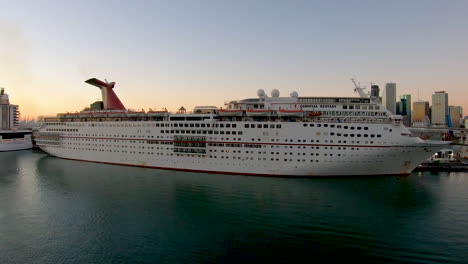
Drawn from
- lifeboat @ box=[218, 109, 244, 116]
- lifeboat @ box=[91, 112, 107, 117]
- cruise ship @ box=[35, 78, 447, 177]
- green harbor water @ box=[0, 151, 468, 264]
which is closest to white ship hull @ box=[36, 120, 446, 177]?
cruise ship @ box=[35, 78, 447, 177]

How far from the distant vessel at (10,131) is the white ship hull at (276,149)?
38721 millimetres

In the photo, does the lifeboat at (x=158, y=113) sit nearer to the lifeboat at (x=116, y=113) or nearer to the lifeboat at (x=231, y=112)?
the lifeboat at (x=116, y=113)

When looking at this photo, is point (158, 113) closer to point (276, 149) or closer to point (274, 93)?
point (274, 93)

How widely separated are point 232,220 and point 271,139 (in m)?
11.3

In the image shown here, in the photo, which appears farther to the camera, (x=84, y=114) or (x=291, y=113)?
(x=84, y=114)

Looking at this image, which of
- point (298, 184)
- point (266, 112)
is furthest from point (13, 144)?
point (298, 184)

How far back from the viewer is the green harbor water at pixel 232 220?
12.4 meters

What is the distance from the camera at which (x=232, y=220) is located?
52.0ft

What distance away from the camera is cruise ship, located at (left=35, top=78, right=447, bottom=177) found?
24.2 m

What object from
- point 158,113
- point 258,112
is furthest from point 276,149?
point 158,113

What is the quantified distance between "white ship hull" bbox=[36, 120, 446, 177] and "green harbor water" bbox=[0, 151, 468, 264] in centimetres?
127

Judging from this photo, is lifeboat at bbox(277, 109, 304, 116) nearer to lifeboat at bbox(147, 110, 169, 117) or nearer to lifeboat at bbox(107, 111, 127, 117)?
lifeboat at bbox(147, 110, 169, 117)

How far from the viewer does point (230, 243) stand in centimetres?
1316

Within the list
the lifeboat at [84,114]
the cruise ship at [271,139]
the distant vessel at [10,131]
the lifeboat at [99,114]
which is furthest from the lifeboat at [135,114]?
the distant vessel at [10,131]
